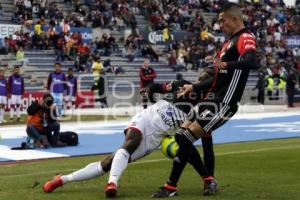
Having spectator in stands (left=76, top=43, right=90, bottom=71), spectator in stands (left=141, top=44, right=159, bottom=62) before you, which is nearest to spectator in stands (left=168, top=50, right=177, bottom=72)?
spectator in stands (left=141, top=44, right=159, bottom=62)

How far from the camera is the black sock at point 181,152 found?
24.4 feet

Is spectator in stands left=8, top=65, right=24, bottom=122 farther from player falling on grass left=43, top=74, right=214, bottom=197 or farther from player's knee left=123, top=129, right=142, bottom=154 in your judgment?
player's knee left=123, top=129, right=142, bottom=154

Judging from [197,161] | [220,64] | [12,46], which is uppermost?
[220,64]

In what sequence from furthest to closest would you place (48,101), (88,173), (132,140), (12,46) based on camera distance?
(12,46) → (48,101) → (88,173) → (132,140)

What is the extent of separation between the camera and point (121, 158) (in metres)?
7.41

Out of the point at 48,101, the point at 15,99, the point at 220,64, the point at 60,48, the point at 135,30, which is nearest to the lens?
the point at 220,64

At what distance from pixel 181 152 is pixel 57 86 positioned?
1669 centimetres

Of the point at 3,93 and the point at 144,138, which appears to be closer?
the point at 144,138

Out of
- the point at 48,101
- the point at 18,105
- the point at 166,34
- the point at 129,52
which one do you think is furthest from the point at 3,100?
the point at 166,34

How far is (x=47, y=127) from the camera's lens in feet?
50.4

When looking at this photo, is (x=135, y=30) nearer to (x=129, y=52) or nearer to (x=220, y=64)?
(x=129, y=52)

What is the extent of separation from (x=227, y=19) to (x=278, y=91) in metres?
28.8

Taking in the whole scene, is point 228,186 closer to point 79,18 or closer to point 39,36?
point 39,36

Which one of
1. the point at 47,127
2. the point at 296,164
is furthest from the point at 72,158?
the point at 296,164
